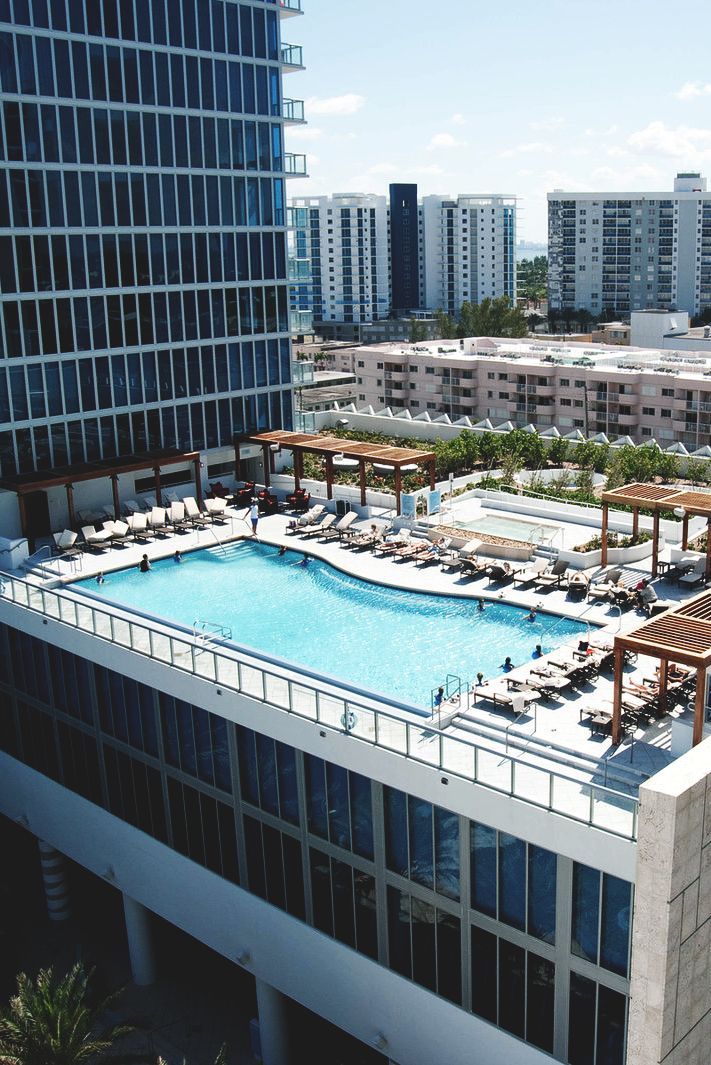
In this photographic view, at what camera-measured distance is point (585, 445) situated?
5247 cm

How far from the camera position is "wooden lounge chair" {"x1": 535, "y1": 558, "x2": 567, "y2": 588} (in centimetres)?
2731

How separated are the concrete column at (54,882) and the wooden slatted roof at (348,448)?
48.4ft

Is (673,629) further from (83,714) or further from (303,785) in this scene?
(83,714)

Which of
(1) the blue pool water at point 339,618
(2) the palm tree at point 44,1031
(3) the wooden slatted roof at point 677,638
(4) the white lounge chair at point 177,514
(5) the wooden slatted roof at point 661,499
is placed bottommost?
(2) the palm tree at point 44,1031

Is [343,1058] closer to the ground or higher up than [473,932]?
closer to the ground

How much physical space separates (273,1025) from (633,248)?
135 m

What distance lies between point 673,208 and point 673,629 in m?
134

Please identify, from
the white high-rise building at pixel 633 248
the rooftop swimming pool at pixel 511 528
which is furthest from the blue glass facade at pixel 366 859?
the white high-rise building at pixel 633 248

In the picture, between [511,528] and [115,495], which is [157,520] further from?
[511,528]

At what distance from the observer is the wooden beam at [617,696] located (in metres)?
17.8

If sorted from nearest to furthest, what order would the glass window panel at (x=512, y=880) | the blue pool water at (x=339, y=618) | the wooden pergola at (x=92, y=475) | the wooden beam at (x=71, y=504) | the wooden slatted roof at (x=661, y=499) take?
the glass window panel at (x=512, y=880)
the blue pool water at (x=339, y=618)
the wooden slatted roof at (x=661, y=499)
the wooden pergola at (x=92, y=475)
the wooden beam at (x=71, y=504)

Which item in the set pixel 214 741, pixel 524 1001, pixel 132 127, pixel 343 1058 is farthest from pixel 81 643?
pixel 132 127

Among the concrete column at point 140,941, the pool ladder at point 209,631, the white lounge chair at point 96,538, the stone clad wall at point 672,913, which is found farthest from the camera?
the white lounge chair at point 96,538

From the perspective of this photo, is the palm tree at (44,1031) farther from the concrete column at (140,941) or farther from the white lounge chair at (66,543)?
the white lounge chair at (66,543)
